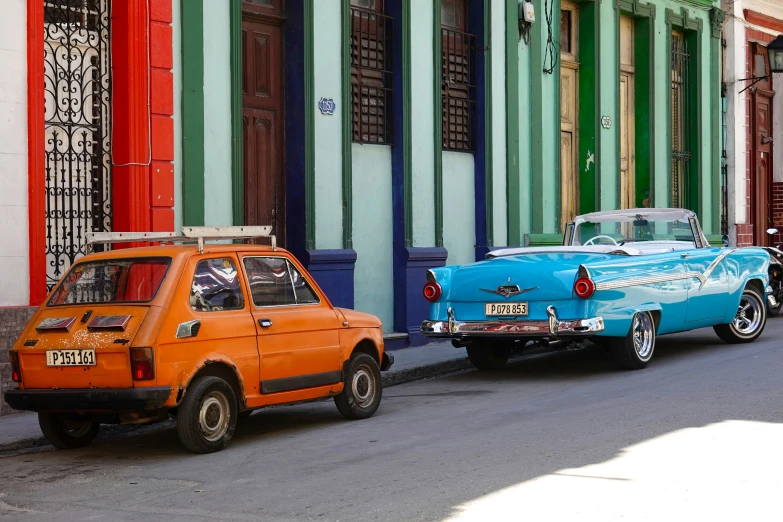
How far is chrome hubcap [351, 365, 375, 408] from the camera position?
9578mm

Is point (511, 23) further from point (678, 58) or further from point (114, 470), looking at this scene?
point (114, 470)

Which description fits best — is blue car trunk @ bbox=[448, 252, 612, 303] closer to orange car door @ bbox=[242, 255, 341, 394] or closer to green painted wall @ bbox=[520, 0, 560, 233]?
orange car door @ bbox=[242, 255, 341, 394]

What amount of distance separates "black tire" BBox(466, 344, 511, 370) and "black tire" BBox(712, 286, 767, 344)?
10.0 ft

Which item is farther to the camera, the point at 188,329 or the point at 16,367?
the point at 16,367

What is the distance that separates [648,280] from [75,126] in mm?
5654

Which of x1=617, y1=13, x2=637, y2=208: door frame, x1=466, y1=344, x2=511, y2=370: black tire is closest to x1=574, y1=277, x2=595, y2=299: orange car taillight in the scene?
x1=466, y1=344, x2=511, y2=370: black tire

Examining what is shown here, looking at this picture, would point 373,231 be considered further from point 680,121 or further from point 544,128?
point 680,121

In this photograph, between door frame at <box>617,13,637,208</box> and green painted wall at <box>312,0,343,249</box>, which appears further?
door frame at <box>617,13,637,208</box>

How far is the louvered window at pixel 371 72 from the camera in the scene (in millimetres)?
15500

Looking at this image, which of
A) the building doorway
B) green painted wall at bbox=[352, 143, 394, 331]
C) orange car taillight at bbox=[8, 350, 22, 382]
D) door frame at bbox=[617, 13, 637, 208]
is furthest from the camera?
the building doorway

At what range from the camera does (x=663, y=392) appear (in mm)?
10398

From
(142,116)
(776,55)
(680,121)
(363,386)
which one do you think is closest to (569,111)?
(680,121)

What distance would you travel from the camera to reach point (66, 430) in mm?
8680

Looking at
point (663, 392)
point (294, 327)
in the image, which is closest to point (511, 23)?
point (663, 392)
